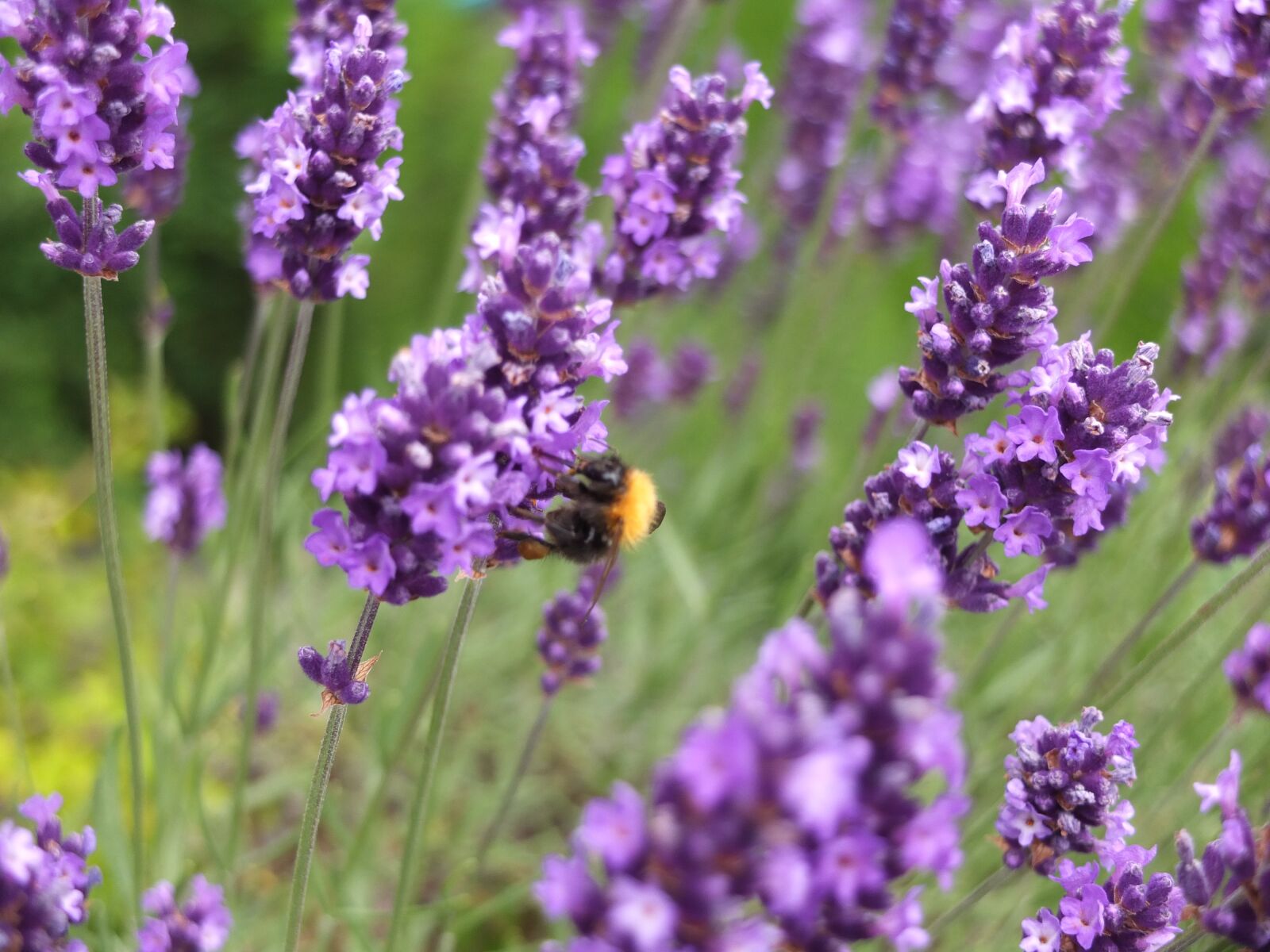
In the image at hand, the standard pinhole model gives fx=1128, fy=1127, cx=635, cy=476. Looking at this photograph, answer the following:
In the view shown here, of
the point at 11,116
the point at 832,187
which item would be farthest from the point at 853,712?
the point at 11,116

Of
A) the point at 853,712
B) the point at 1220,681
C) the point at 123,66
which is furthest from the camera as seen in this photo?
the point at 1220,681

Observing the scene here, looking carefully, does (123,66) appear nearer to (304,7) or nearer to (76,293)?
(304,7)

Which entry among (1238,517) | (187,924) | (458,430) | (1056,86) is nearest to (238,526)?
(187,924)

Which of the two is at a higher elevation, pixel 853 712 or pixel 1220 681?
pixel 1220 681

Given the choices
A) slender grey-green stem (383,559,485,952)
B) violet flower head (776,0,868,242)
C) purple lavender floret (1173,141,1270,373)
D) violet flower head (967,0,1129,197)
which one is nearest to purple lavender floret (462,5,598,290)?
slender grey-green stem (383,559,485,952)

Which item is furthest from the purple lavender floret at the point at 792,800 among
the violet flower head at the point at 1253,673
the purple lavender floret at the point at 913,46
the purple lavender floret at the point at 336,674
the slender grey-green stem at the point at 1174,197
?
the purple lavender floret at the point at 913,46

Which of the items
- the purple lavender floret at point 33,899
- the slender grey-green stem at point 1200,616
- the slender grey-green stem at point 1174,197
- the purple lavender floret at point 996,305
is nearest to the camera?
the purple lavender floret at point 33,899

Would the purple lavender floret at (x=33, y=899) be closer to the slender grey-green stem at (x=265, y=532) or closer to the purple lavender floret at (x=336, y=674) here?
the purple lavender floret at (x=336, y=674)
